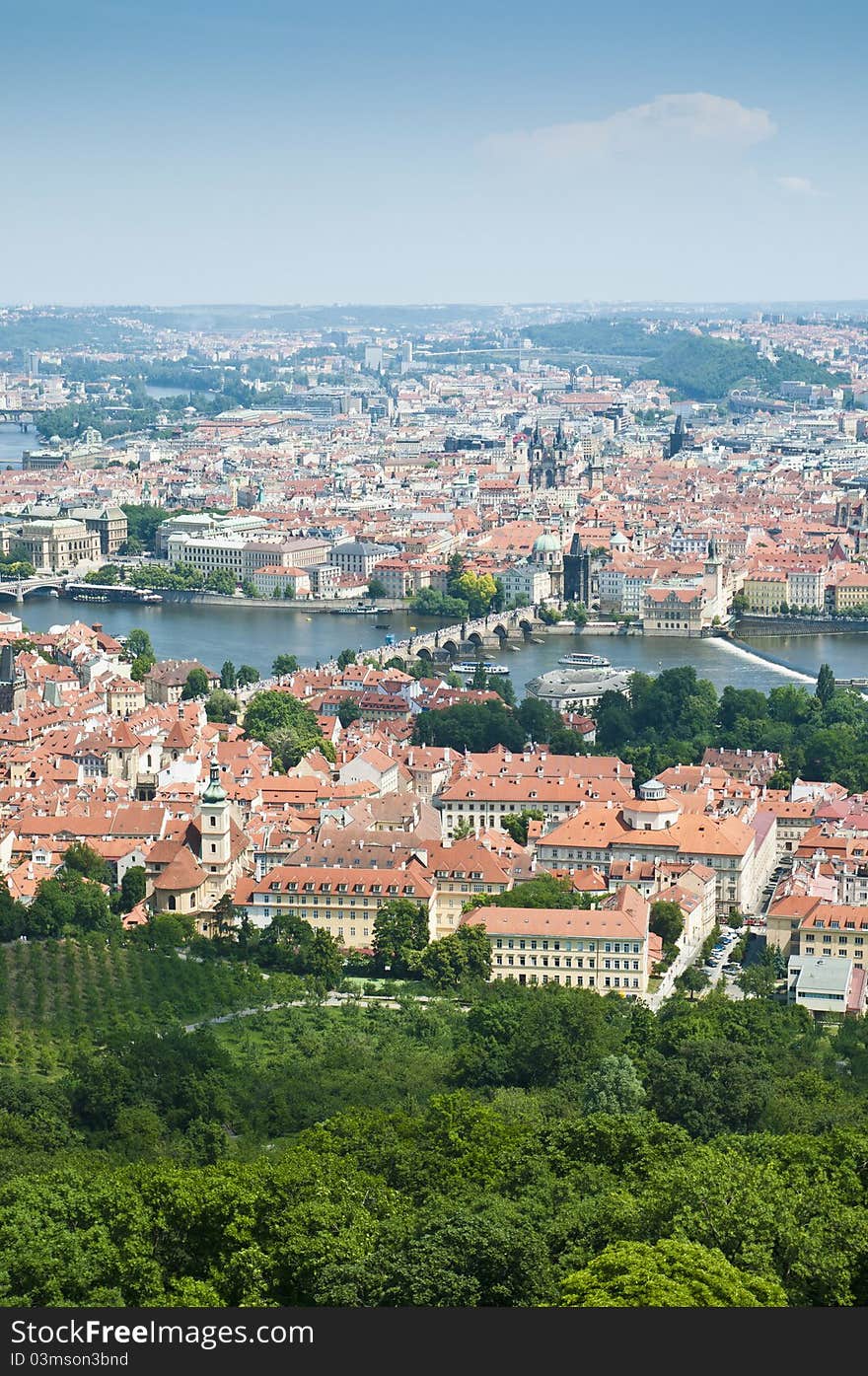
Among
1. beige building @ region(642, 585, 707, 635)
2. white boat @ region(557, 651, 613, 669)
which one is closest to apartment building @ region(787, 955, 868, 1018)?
white boat @ region(557, 651, 613, 669)

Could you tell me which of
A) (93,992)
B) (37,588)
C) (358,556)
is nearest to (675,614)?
(358,556)

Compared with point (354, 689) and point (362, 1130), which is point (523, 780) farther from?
point (362, 1130)

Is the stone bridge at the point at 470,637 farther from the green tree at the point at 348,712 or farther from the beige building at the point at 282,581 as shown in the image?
the green tree at the point at 348,712

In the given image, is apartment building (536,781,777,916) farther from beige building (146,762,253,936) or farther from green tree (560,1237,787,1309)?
green tree (560,1237,787,1309)

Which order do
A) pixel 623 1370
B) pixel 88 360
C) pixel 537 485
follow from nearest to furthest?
pixel 623 1370 < pixel 537 485 < pixel 88 360

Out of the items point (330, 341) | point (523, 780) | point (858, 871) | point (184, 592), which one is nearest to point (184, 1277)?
point (858, 871)

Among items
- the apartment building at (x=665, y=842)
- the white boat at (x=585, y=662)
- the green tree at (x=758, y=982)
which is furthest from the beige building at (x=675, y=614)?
the green tree at (x=758, y=982)
